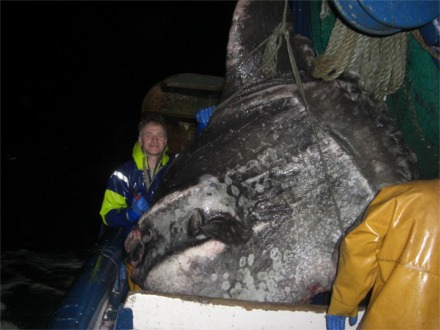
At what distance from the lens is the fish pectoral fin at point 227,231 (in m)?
2.29

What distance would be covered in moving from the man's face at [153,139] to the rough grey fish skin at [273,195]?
1160 millimetres

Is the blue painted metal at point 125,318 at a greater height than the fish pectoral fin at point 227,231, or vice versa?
the fish pectoral fin at point 227,231

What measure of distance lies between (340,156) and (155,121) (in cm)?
A: 206

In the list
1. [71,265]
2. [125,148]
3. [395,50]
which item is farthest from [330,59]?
[125,148]

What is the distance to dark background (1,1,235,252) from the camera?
341 inches

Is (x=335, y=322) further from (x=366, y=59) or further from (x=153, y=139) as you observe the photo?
(x=153, y=139)

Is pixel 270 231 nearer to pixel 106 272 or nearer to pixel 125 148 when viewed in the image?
pixel 106 272

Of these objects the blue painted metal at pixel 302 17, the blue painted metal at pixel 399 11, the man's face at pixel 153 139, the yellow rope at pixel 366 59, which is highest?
the blue painted metal at pixel 302 17

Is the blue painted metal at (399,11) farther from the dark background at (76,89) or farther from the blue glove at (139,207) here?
the dark background at (76,89)

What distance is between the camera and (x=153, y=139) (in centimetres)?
394

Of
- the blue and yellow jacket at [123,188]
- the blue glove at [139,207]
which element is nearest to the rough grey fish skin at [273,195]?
the blue glove at [139,207]

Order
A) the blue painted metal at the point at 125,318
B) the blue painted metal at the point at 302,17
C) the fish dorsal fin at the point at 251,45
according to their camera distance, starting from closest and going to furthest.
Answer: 1. the blue painted metal at the point at 125,318
2. the fish dorsal fin at the point at 251,45
3. the blue painted metal at the point at 302,17

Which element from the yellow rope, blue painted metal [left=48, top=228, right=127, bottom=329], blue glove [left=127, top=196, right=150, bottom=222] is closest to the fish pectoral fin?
blue painted metal [left=48, top=228, right=127, bottom=329]

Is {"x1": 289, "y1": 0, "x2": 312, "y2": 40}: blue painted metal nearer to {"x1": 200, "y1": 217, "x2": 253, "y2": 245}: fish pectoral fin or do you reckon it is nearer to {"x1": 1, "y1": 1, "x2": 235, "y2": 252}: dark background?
{"x1": 200, "y1": 217, "x2": 253, "y2": 245}: fish pectoral fin
